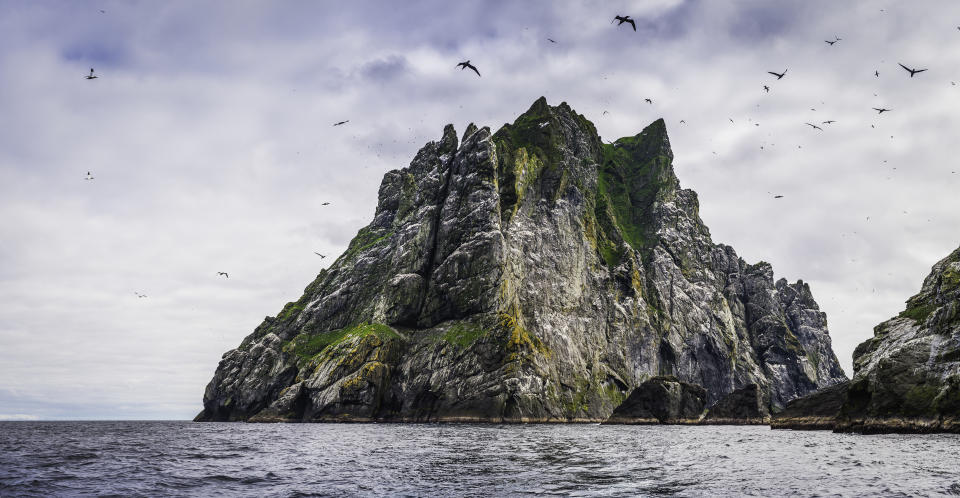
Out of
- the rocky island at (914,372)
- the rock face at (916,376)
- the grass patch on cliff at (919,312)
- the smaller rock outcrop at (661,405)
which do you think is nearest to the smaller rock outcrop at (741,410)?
the smaller rock outcrop at (661,405)

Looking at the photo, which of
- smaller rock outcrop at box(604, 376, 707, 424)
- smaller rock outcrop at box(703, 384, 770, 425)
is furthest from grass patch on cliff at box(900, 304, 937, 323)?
smaller rock outcrop at box(703, 384, 770, 425)

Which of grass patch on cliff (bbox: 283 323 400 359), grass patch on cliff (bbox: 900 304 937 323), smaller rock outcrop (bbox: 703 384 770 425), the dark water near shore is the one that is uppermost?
grass patch on cliff (bbox: 283 323 400 359)

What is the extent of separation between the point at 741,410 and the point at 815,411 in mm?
43318

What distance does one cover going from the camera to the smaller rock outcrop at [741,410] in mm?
116500

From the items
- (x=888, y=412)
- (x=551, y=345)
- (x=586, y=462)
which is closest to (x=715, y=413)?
(x=551, y=345)

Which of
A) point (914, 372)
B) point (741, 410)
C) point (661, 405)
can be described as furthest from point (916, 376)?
point (741, 410)

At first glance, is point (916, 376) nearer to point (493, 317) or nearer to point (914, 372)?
point (914, 372)

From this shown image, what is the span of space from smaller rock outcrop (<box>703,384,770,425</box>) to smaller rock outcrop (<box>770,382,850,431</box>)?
111 ft

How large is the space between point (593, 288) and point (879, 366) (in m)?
112

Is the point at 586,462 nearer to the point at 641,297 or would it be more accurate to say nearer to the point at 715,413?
the point at 715,413

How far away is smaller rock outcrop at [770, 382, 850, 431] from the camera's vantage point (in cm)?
7488

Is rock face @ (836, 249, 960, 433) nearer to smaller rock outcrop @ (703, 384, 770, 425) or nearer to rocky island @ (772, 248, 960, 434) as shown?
rocky island @ (772, 248, 960, 434)

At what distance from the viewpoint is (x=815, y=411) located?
78625 millimetres

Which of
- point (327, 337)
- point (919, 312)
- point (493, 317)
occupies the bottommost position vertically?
point (919, 312)
